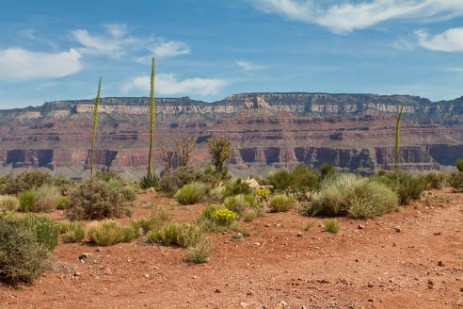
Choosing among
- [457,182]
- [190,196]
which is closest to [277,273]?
[190,196]

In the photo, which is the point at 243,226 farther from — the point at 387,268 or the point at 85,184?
the point at 85,184

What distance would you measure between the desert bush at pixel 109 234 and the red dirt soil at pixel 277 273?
22 centimetres

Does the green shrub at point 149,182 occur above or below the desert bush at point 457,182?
below

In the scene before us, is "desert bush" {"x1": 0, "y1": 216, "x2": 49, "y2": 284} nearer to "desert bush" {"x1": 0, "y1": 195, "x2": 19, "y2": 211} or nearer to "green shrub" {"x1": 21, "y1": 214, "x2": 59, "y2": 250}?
"green shrub" {"x1": 21, "y1": 214, "x2": 59, "y2": 250}

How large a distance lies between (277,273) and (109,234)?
3869 millimetres

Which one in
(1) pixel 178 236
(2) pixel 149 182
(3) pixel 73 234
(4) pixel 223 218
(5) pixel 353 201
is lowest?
(2) pixel 149 182

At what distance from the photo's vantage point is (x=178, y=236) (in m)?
10.1

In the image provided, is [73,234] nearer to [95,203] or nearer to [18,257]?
[18,257]

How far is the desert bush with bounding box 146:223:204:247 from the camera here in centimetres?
999

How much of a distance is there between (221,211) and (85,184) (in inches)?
191

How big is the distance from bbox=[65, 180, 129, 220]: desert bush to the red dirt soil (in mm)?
3576

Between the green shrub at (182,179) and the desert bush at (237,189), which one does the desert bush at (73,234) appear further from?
the green shrub at (182,179)

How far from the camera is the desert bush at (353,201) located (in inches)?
523

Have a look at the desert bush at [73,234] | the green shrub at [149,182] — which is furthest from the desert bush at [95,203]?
the green shrub at [149,182]
